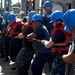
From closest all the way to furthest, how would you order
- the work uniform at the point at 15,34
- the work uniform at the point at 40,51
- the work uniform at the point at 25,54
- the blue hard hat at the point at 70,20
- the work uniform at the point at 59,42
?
the blue hard hat at the point at 70,20 → the work uniform at the point at 59,42 → the work uniform at the point at 40,51 → the work uniform at the point at 25,54 → the work uniform at the point at 15,34

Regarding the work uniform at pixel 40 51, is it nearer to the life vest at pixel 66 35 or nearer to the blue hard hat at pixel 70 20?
the life vest at pixel 66 35

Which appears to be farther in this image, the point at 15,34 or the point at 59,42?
the point at 15,34

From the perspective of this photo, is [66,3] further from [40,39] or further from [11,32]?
[40,39]

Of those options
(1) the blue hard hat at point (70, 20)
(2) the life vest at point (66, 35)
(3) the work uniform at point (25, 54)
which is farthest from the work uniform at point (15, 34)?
(1) the blue hard hat at point (70, 20)

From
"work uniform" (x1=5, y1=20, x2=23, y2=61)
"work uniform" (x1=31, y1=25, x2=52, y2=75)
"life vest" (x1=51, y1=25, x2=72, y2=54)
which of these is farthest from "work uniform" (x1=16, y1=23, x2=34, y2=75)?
"life vest" (x1=51, y1=25, x2=72, y2=54)

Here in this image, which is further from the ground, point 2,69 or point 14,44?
point 14,44

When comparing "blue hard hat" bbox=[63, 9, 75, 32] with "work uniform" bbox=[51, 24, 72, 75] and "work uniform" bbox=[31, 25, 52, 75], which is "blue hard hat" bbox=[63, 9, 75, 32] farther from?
"work uniform" bbox=[31, 25, 52, 75]

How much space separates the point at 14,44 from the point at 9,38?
2.82 ft

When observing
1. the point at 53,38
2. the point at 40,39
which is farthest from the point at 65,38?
the point at 40,39

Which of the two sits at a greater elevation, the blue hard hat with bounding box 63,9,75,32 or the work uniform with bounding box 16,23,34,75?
the blue hard hat with bounding box 63,9,75,32

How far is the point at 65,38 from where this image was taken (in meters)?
4.23

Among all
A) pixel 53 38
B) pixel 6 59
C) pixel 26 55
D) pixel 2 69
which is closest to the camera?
pixel 53 38

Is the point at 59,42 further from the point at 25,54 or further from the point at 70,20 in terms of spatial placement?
the point at 25,54

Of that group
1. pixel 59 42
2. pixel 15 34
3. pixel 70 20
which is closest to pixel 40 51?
pixel 59 42
